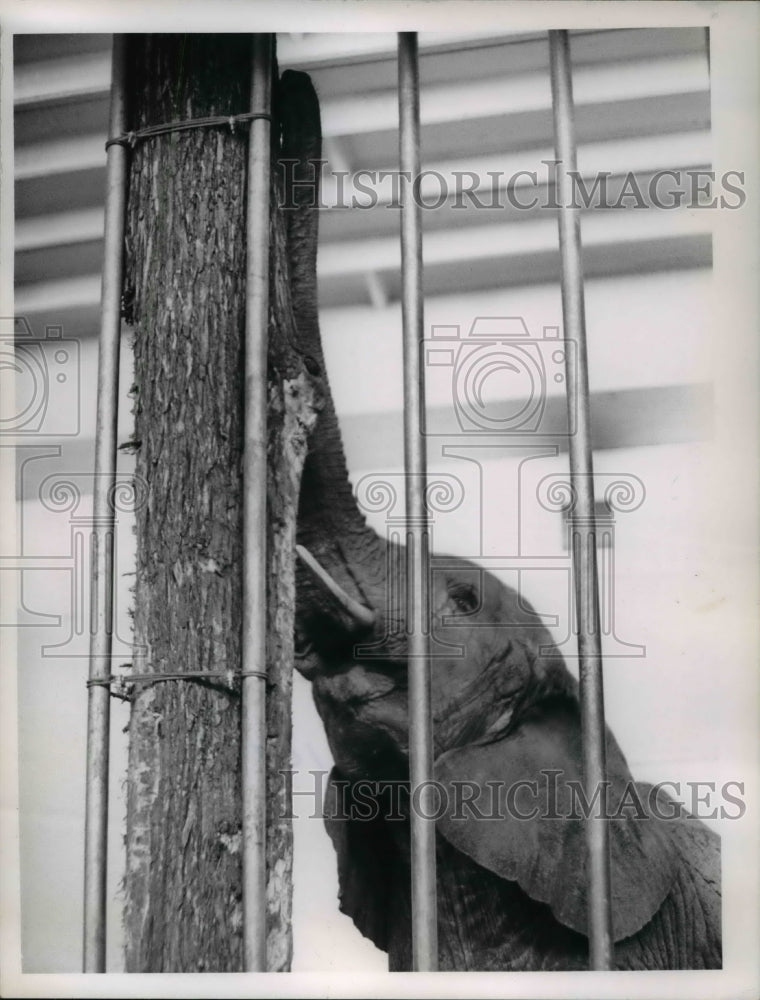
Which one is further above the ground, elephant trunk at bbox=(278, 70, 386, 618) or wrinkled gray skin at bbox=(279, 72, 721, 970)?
elephant trunk at bbox=(278, 70, 386, 618)

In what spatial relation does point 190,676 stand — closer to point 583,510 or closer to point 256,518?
point 256,518

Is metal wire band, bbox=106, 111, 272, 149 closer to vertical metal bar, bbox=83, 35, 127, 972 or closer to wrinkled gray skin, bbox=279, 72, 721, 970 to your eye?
vertical metal bar, bbox=83, 35, 127, 972

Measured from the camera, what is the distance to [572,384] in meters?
1.46

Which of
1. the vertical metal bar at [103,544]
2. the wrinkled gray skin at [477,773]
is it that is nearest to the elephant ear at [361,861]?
the wrinkled gray skin at [477,773]

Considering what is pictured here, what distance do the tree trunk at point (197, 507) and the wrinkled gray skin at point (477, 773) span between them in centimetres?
5

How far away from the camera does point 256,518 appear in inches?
56.3

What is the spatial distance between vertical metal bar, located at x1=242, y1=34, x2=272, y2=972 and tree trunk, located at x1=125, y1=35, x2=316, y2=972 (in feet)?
0.04

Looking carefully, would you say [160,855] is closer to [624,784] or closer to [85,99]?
[624,784]

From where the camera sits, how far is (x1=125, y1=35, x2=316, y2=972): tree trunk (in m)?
1.39

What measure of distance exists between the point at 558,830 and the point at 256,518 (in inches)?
18.2

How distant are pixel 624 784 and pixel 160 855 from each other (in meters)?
0.50

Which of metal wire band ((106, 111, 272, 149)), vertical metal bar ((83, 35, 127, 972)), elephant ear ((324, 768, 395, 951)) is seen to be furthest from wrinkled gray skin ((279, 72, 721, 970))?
metal wire band ((106, 111, 272, 149))

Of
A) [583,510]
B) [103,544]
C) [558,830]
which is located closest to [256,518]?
[103,544]

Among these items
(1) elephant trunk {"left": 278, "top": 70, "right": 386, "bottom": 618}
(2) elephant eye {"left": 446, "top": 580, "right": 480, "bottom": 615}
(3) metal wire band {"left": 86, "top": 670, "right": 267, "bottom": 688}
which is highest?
(1) elephant trunk {"left": 278, "top": 70, "right": 386, "bottom": 618}
